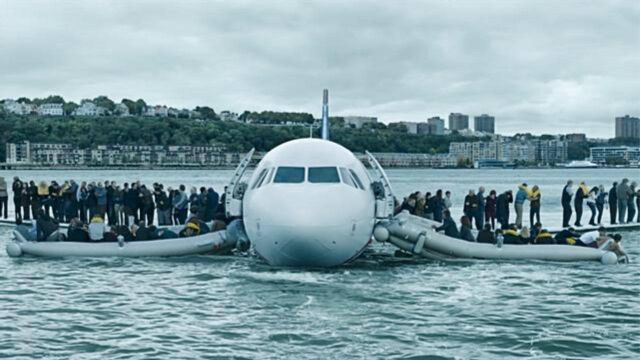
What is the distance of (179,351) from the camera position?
15.4m

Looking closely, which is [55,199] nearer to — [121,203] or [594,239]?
[121,203]

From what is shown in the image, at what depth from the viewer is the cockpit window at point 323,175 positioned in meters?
23.2

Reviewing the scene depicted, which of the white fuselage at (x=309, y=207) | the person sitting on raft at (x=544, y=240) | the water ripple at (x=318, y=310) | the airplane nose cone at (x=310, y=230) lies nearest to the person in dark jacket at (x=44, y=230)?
the water ripple at (x=318, y=310)

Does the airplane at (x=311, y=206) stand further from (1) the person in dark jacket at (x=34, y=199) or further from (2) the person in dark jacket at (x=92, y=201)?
(1) the person in dark jacket at (x=34, y=199)

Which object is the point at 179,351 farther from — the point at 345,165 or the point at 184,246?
the point at 184,246

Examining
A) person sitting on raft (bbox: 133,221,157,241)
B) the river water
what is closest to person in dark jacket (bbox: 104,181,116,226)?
person sitting on raft (bbox: 133,221,157,241)

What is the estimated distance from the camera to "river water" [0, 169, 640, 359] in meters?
15.6

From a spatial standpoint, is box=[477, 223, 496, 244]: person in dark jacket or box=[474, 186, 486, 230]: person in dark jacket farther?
box=[474, 186, 486, 230]: person in dark jacket

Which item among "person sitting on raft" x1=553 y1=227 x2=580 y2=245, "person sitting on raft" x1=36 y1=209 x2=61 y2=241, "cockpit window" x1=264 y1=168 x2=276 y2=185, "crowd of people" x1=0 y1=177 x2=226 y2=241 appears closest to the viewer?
"cockpit window" x1=264 y1=168 x2=276 y2=185

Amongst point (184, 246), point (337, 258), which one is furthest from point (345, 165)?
point (184, 246)

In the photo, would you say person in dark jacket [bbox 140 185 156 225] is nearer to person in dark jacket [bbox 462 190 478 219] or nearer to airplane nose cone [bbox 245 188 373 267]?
person in dark jacket [bbox 462 190 478 219]

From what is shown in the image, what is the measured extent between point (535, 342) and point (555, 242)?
41.7ft

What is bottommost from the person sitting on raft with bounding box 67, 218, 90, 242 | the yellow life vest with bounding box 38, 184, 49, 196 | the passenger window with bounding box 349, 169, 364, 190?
the person sitting on raft with bounding box 67, 218, 90, 242

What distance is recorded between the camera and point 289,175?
23359 millimetres
